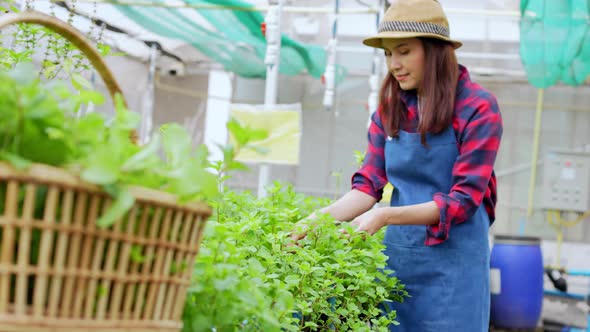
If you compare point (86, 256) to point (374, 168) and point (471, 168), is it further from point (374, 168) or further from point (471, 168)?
point (374, 168)

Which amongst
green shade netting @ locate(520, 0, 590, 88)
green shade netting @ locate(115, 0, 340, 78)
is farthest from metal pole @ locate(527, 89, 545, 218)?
green shade netting @ locate(115, 0, 340, 78)

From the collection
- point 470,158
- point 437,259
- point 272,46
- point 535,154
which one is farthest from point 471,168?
point 535,154

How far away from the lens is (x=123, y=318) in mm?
672

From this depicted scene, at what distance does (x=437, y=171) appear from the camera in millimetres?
1810

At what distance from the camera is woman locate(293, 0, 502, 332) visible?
1.70 metres

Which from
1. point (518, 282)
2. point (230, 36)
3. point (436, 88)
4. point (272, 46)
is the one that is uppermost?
point (230, 36)

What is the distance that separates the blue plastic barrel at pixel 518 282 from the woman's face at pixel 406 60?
12.2 ft

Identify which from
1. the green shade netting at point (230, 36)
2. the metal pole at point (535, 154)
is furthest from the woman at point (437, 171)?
the metal pole at point (535, 154)

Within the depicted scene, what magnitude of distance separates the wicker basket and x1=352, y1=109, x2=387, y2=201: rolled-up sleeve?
4.11ft

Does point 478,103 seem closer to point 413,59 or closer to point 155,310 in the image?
point 413,59

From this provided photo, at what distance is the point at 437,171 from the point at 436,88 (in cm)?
21

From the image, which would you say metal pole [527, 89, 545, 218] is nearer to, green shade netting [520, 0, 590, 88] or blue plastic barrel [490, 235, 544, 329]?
green shade netting [520, 0, 590, 88]

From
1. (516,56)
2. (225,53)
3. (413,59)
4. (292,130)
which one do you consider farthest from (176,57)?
(413,59)

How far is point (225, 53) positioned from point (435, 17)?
5819 millimetres
